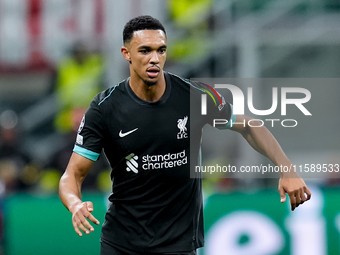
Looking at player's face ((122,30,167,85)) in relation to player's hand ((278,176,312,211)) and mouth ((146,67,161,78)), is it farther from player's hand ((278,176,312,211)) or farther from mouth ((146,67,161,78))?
player's hand ((278,176,312,211))

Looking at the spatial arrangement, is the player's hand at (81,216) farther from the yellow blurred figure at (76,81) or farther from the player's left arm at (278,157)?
the yellow blurred figure at (76,81)

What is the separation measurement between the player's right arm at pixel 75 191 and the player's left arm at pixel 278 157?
3.81ft

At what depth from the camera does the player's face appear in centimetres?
387

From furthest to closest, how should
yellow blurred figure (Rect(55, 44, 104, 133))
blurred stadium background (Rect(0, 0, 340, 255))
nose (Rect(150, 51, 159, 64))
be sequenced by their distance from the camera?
yellow blurred figure (Rect(55, 44, 104, 133)) → blurred stadium background (Rect(0, 0, 340, 255)) → nose (Rect(150, 51, 159, 64))

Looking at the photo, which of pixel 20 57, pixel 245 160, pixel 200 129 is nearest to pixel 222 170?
pixel 245 160

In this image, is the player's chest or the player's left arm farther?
the player's chest

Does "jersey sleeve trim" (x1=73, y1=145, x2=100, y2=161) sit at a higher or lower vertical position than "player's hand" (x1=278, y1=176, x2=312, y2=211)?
higher

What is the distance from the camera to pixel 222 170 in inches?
372

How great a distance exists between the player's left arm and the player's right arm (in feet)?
3.81

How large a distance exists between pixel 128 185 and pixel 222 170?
554 centimetres

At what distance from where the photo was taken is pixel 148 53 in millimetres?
3887

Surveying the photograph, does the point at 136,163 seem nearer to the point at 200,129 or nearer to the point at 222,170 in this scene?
the point at 200,129

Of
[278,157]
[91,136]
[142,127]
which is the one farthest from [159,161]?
[278,157]

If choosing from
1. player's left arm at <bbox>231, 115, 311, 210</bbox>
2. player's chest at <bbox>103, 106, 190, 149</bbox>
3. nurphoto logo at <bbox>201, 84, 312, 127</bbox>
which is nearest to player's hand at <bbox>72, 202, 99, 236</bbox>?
player's chest at <bbox>103, 106, 190, 149</bbox>
